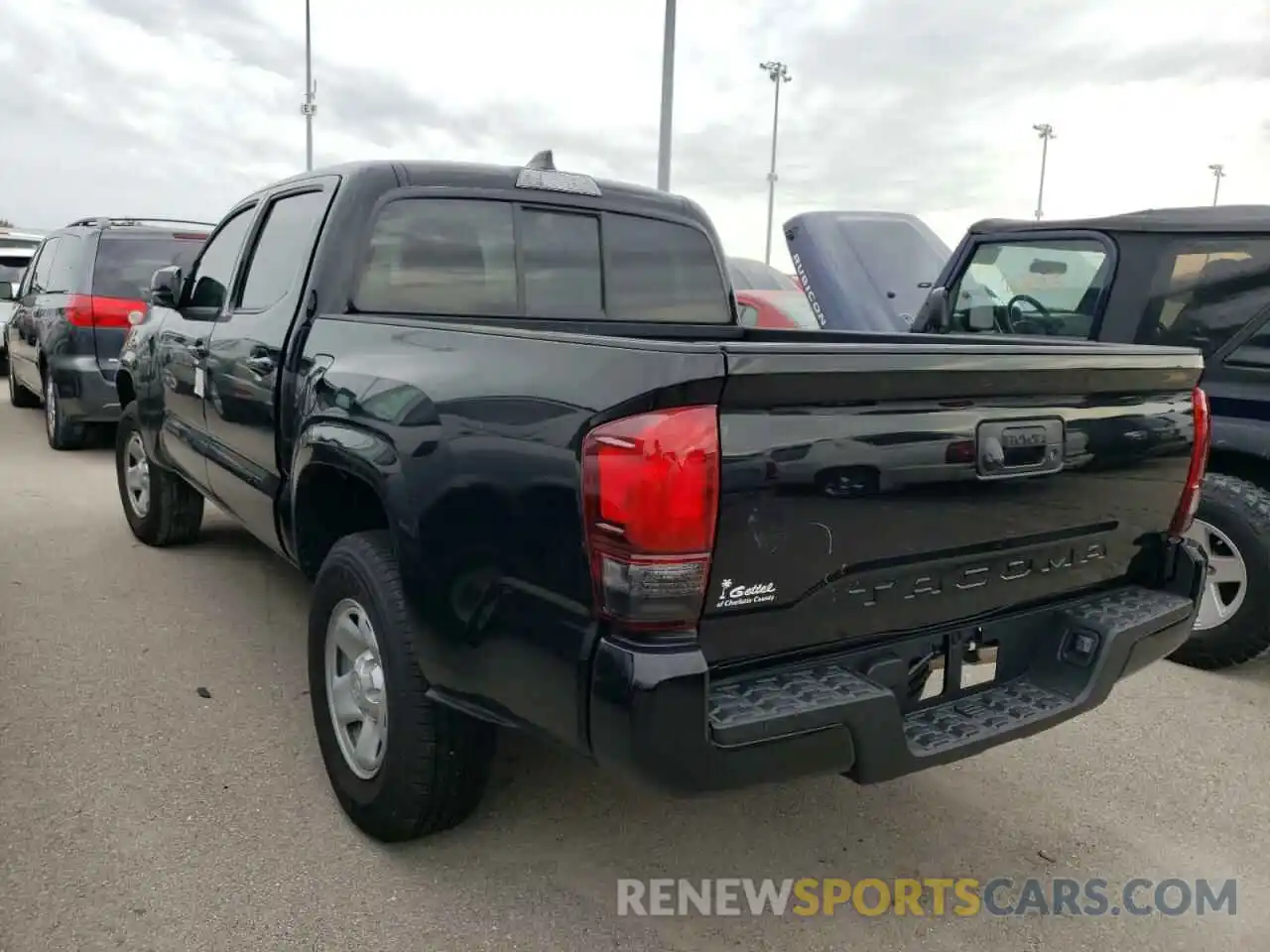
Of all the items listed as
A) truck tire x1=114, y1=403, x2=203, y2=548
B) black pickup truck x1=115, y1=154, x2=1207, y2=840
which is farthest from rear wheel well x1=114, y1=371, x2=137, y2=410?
black pickup truck x1=115, y1=154, x2=1207, y2=840

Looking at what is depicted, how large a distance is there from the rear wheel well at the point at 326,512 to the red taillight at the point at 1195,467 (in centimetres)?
227

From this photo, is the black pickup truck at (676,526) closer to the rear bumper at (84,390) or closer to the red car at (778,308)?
the rear bumper at (84,390)

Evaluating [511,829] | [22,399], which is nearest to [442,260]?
[511,829]

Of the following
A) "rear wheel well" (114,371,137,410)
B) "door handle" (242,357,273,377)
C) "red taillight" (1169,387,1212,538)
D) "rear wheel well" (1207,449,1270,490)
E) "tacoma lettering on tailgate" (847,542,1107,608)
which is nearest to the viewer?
"tacoma lettering on tailgate" (847,542,1107,608)

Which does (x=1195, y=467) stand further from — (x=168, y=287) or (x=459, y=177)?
(x=168, y=287)

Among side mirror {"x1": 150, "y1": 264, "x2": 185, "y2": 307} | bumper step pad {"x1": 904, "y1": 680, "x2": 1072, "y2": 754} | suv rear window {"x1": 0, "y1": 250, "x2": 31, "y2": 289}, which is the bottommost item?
bumper step pad {"x1": 904, "y1": 680, "x2": 1072, "y2": 754}

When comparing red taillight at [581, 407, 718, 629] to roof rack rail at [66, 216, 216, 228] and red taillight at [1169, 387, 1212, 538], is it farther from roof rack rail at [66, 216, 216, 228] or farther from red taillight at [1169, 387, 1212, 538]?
roof rack rail at [66, 216, 216, 228]

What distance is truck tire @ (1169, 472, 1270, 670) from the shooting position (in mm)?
4203

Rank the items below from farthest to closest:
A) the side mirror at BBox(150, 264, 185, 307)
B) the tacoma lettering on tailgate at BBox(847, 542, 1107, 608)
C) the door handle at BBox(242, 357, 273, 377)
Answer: the side mirror at BBox(150, 264, 185, 307) → the door handle at BBox(242, 357, 273, 377) → the tacoma lettering on tailgate at BBox(847, 542, 1107, 608)

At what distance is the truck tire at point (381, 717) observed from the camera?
257 centimetres

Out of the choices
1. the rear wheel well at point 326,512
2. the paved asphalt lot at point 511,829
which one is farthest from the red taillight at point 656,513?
the rear wheel well at point 326,512

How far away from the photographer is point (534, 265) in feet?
12.2

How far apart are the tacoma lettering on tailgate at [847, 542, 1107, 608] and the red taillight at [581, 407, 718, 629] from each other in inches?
17.7

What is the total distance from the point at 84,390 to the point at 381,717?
6.61 meters
